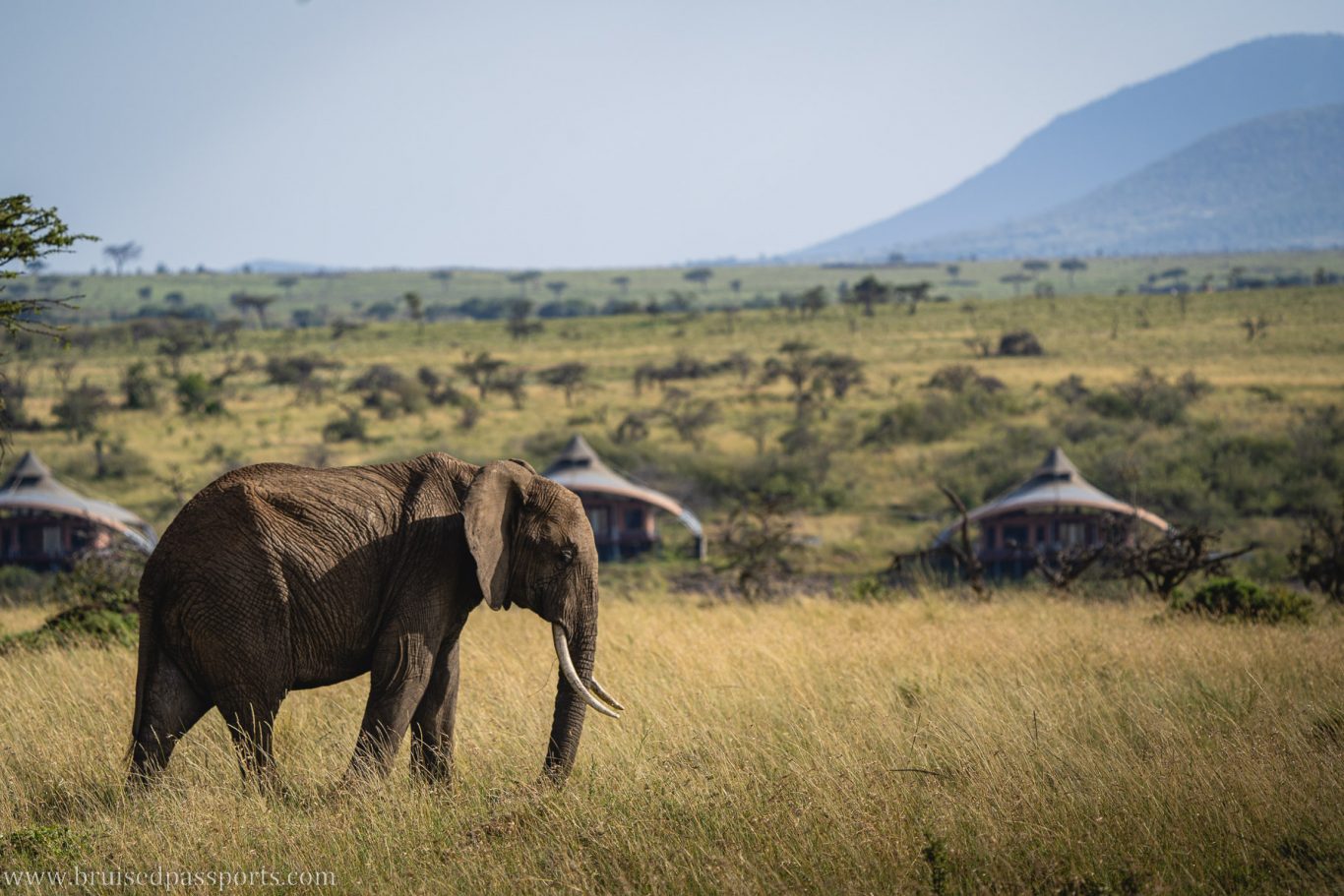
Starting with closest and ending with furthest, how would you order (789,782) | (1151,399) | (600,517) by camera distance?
(789,782), (600,517), (1151,399)

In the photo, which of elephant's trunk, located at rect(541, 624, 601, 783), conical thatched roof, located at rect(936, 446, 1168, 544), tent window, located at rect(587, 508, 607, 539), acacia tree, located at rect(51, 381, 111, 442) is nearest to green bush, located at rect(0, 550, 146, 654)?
elephant's trunk, located at rect(541, 624, 601, 783)

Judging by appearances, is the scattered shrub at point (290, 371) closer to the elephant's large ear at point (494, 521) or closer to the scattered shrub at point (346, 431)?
the scattered shrub at point (346, 431)

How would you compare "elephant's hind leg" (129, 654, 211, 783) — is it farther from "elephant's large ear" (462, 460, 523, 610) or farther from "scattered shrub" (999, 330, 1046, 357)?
"scattered shrub" (999, 330, 1046, 357)

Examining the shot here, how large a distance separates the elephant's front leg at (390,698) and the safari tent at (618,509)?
950 inches

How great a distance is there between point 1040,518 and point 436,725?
22695 mm

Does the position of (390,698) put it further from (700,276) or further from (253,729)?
(700,276)

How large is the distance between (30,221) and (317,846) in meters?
5.43

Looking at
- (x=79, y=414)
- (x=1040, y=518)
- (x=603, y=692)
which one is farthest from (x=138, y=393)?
(x=603, y=692)

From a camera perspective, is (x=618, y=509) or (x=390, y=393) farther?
(x=390, y=393)

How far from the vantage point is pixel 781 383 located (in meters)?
60.4

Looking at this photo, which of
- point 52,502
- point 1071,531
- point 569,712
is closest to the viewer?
point 569,712

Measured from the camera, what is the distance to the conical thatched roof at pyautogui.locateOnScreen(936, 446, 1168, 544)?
26984 mm

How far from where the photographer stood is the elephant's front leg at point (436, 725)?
706 cm

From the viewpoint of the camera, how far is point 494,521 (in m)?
6.69
